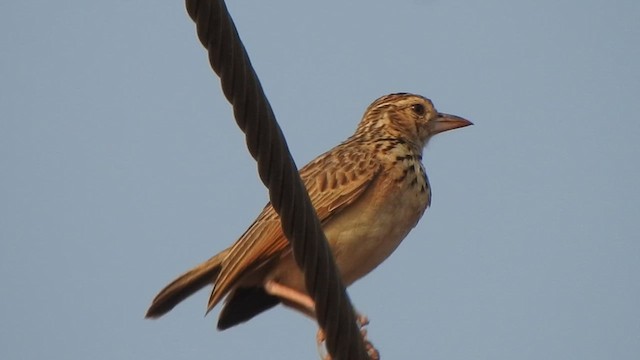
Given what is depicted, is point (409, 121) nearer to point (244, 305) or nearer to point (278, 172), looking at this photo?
point (244, 305)

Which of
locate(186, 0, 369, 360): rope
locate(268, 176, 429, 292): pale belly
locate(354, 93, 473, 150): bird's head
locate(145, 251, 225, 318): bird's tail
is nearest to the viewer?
locate(186, 0, 369, 360): rope

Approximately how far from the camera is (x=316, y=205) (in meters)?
7.70

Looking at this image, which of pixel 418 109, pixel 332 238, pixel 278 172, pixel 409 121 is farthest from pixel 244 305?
pixel 278 172

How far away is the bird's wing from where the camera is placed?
7.38 m

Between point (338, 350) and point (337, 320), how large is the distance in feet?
0.43

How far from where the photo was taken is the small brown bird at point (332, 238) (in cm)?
747

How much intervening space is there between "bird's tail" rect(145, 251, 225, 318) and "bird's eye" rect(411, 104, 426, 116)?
1.92 metres

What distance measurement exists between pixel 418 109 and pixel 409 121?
0.14 metres

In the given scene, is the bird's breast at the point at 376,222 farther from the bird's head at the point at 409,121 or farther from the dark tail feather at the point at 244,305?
the bird's head at the point at 409,121

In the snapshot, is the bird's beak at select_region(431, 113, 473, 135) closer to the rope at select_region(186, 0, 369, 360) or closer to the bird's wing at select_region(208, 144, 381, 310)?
the bird's wing at select_region(208, 144, 381, 310)

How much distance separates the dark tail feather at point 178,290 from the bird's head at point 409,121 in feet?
5.28

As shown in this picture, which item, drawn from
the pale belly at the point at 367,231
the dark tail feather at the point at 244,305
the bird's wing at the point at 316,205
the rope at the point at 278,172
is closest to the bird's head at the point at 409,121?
the bird's wing at the point at 316,205

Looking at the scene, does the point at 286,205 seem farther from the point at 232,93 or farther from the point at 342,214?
the point at 342,214

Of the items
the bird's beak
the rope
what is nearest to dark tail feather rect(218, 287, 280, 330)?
the bird's beak
